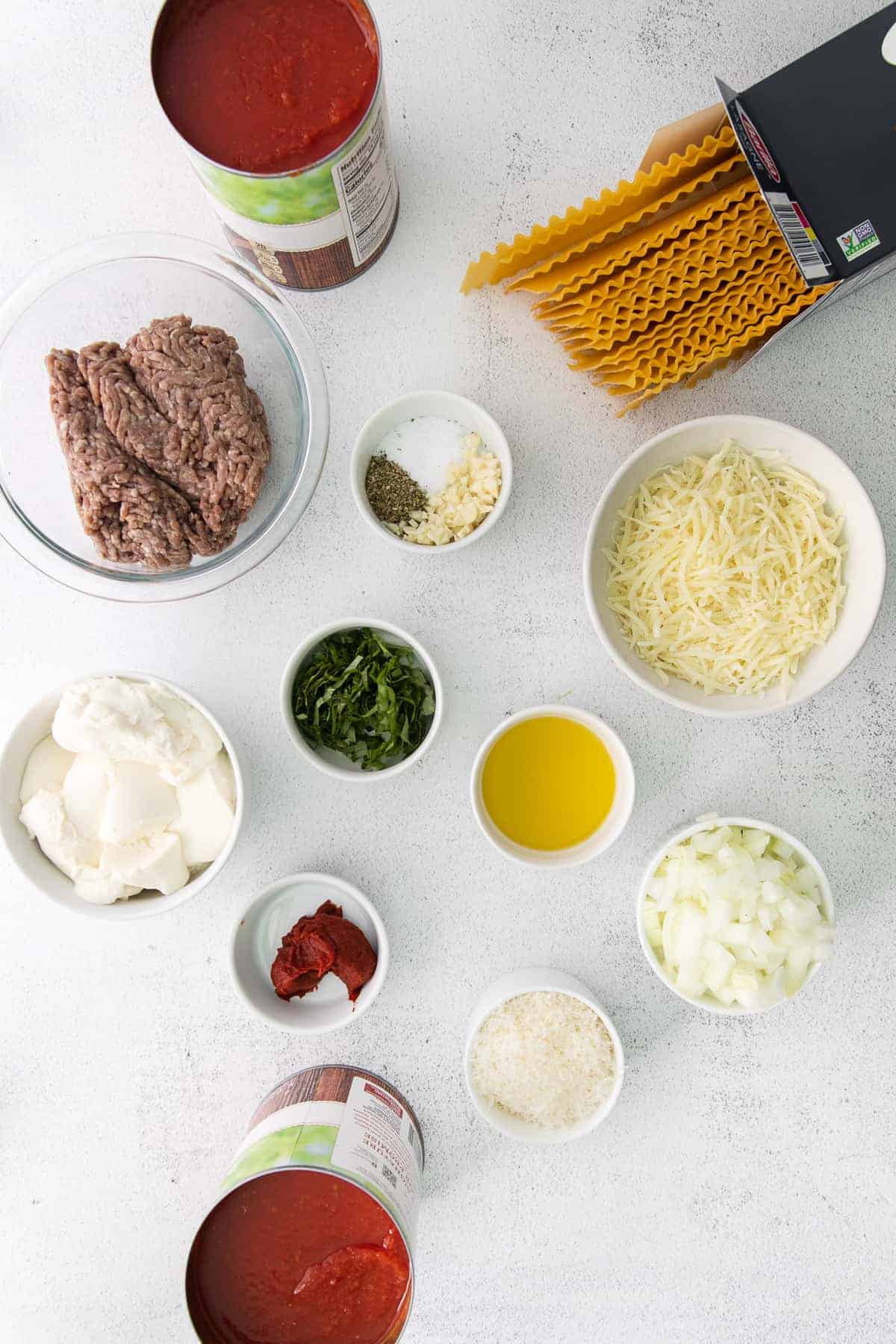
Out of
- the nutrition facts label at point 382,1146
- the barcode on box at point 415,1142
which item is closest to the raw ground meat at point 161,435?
the nutrition facts label at point 382,1146

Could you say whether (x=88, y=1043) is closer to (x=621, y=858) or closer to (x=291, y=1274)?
(x=291, y=1274)

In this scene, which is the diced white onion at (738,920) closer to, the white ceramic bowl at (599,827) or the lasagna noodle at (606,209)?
the white ceramic bowl at (599,827)

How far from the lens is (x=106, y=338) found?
1.31m

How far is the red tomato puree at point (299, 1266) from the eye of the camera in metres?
1.27

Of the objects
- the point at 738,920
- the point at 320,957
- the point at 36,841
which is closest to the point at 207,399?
the point at 36,841

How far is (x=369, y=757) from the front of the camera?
1.41 m

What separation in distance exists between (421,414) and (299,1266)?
128 centimetres

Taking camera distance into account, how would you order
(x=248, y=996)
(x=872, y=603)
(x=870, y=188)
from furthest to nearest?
(x=248, y=996)
(x=872, y=603)
(x=870, y=188)

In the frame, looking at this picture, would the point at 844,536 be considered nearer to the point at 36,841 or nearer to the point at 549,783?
the point at 549,783

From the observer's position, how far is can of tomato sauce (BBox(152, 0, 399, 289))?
103 cm

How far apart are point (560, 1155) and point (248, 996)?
0.61 meters

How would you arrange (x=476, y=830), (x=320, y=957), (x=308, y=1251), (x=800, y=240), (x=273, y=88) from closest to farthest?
(x=273, y=88)
(x=800, y=240)
(x=308, y=1251)
(x=320, y=957)
(x=476, y=830)

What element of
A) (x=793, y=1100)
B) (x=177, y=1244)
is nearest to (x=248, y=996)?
(x=177, y=1244)

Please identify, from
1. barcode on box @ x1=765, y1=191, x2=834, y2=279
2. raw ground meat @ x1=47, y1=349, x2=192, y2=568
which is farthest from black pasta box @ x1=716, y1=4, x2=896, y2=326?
raw ground meat @ x1=47, y1=349, x2=192, y2=568
